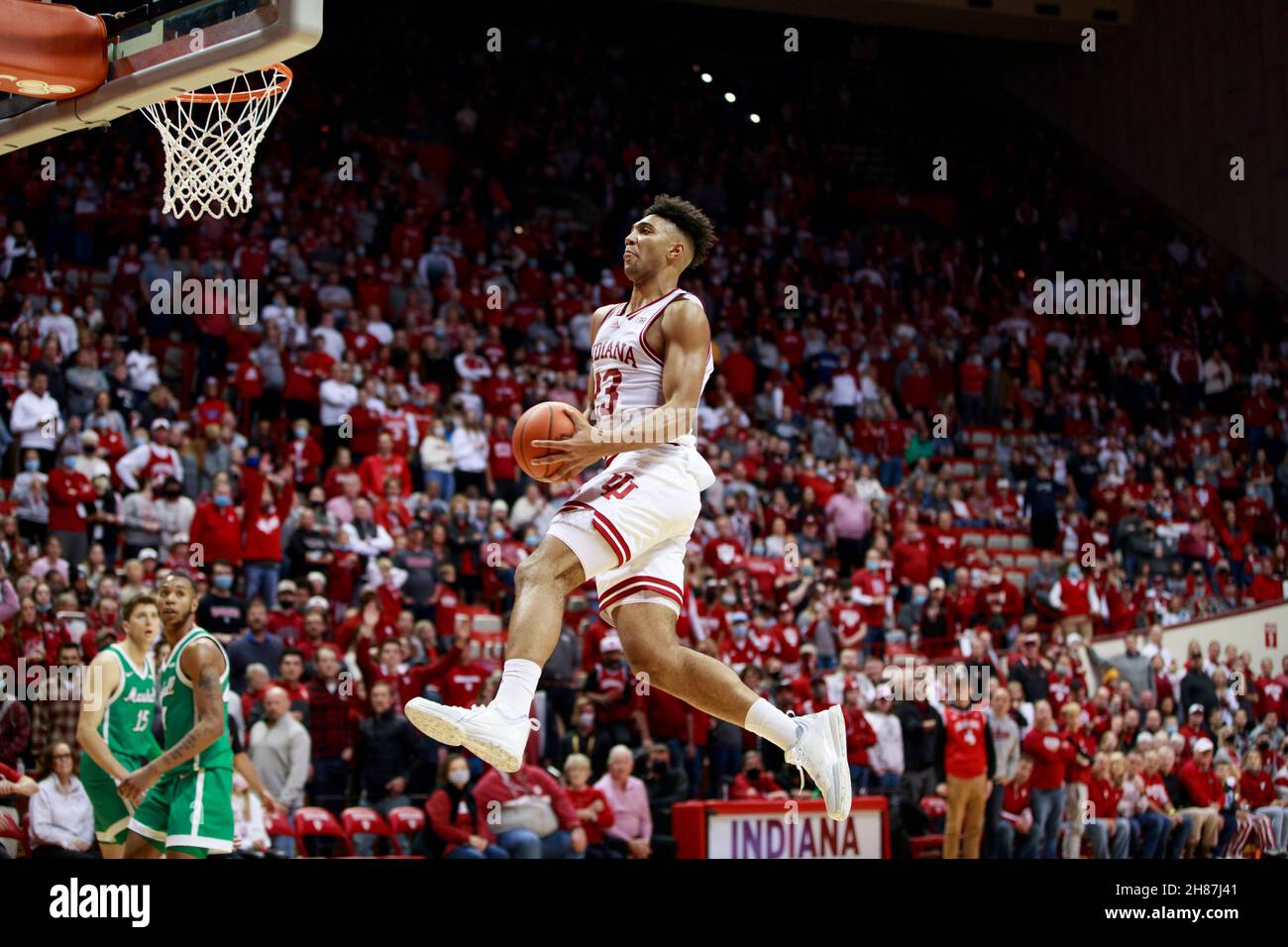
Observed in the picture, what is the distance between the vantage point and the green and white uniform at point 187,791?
6.38 meters

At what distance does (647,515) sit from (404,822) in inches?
194

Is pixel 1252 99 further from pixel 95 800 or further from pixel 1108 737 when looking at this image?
pixel 95 800

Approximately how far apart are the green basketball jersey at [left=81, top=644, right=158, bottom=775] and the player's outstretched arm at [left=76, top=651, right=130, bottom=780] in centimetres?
3

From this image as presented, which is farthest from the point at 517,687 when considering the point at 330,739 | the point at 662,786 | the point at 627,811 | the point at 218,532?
the point at 218,532

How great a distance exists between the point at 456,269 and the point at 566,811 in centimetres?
854

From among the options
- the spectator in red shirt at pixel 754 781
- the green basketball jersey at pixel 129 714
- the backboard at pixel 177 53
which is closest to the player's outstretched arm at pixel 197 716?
the green basketball jersey at pixel 129 714

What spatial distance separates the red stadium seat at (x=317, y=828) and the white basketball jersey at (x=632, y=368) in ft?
15.4

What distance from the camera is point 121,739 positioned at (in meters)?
7.11

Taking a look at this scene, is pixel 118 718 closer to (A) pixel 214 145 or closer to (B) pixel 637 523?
(A) pixel 214 145

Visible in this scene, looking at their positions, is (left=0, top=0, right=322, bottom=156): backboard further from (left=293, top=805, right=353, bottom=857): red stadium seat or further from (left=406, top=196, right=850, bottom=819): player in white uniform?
(left=293, top=805, right=353, bottom=857): red stadium seat

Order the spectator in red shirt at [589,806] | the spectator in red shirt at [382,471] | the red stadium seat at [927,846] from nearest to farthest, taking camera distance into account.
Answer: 1. the spectator in red shirt at [589,806]
2. the red stadium seat at [927,846]
3. the spectator in red shirt at [382,471]

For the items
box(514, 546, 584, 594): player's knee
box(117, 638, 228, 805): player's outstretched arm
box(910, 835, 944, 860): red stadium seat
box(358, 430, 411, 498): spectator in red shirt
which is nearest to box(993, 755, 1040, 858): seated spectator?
box(910, 835, 944, 860): red stadium seat

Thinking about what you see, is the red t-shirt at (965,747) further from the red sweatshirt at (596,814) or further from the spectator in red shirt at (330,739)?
the spectator in red shirt at (330,739)
